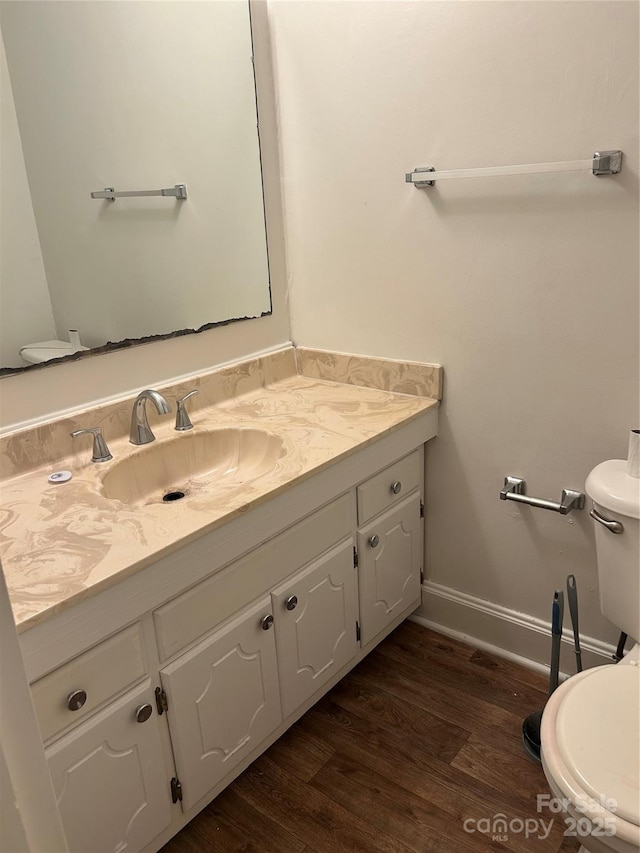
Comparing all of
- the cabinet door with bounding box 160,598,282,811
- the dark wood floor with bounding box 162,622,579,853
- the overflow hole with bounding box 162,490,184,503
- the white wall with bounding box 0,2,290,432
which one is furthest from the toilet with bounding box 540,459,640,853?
the white wall with bounding box 0,2,290,432

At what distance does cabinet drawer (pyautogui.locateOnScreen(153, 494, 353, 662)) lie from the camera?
1.24m

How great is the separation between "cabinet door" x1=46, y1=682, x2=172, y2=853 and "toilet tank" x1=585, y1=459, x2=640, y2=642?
1029 mm

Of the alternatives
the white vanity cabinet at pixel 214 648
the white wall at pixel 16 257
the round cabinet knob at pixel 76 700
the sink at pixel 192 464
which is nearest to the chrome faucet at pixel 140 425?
the sink at pixel 192 464

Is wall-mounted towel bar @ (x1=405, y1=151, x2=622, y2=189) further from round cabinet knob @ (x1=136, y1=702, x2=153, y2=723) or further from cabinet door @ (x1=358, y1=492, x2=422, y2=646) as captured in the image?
round cabinet knob @ (x1=136, y1=702, x2=153, y2=723)

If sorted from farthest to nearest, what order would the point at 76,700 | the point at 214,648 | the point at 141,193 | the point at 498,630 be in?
the point at 498,630 < the point at 141,193 < the point at 214,648 < the point at 76,700

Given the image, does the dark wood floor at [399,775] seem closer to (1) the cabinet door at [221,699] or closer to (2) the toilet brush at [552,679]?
(2) the toilet brush at [552,679]

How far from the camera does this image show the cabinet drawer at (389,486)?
1.70m

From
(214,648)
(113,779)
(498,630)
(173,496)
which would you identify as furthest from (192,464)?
(498,630)

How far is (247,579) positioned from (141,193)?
1.01 m

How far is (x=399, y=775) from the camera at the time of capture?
1568 millimetres

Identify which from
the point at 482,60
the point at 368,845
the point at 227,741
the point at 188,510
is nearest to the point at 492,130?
the point at 482,60

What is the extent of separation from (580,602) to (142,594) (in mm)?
1190

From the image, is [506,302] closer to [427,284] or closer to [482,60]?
[427,284]

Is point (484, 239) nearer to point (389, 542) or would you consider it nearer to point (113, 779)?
point (389, 542)
